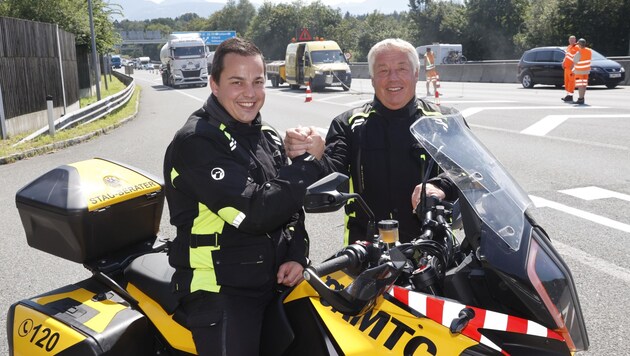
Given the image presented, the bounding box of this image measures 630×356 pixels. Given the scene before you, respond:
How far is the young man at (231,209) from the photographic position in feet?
7.62

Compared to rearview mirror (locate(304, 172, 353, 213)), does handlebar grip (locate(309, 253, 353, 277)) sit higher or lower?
lower

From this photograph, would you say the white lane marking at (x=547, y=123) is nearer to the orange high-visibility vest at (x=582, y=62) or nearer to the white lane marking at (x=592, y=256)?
the orange high-visibility vest at (x=582, y=62)

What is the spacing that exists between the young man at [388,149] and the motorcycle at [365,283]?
818 mm

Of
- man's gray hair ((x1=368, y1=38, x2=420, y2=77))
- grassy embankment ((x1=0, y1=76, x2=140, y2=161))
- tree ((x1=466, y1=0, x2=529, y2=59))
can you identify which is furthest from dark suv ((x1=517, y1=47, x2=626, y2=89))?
tree ((x1=466, y1=0, x2=529, y2=59))

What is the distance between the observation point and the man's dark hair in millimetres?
2576

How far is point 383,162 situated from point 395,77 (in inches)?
19.3

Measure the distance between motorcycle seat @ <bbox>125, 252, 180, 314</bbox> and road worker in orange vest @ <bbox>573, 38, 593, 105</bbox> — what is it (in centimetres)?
1631

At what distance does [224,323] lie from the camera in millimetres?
2357

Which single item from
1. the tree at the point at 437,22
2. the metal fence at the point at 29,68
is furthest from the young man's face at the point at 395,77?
the tree at the point at 437,22

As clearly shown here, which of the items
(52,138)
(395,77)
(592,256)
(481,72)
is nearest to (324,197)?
(395,77)

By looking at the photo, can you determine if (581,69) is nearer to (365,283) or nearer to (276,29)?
(365,283)

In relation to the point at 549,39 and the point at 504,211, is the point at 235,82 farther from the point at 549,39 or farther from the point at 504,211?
the point at 549,39

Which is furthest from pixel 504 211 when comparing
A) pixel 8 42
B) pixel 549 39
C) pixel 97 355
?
pixel 549 39

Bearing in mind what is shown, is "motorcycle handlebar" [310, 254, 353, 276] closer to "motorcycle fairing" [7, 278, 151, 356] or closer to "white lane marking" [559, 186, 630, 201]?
"motorcycle fairing" [7, 278, 151, 356]
